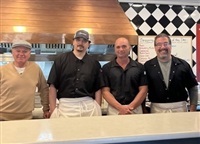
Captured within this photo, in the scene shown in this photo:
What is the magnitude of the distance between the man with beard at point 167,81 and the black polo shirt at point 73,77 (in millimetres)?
528

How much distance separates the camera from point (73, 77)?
2256 mm

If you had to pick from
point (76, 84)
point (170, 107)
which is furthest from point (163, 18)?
point (76, 84)

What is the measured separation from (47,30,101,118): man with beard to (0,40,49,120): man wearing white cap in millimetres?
175

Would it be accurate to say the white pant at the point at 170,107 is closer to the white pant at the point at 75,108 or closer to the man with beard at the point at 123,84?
the man with beard at the point at 123,84

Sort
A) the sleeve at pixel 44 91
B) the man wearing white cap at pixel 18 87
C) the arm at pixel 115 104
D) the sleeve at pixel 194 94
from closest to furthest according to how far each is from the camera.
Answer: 1. the man wearing white cap at pixel 18 87
2. the arm at pixel 115 104
3. the sleeve at pixel 44 91
4. the sleeve at pixel 194 94

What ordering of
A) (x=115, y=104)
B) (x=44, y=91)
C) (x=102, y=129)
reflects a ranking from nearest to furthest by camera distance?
(x=102, y=129), (x=115, y=104), (x=44, y=91)

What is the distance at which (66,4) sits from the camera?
9.74 ft

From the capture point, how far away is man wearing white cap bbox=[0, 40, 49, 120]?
2.17 meters

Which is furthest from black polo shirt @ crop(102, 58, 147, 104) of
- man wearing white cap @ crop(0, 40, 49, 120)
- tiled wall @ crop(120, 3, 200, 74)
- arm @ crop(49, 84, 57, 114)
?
tiled wall @ crop(120, 3, 200, 74)

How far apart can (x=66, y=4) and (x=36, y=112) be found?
4.02ft

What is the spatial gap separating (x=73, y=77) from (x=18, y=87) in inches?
18.0

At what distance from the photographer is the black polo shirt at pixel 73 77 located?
7.37ft

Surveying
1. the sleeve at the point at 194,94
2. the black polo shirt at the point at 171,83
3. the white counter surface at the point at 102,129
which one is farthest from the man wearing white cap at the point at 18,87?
the sleeve at the point at 194,94

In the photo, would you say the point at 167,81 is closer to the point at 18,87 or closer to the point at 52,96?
the point at 52,96
